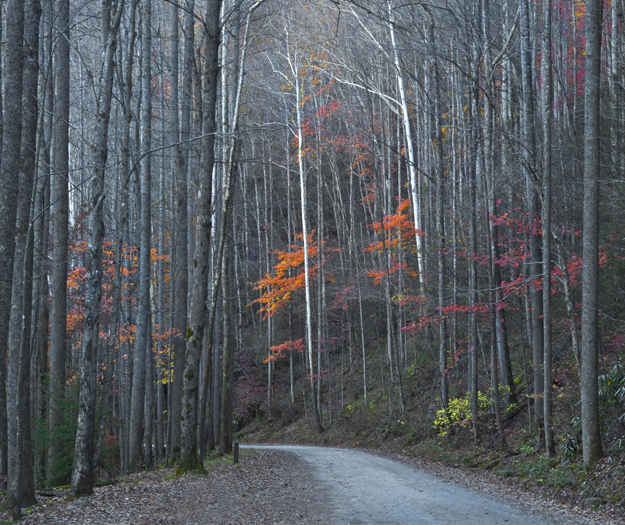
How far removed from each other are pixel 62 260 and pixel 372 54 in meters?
15.3

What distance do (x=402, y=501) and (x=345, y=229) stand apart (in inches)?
840

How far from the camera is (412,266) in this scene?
23.4 meters

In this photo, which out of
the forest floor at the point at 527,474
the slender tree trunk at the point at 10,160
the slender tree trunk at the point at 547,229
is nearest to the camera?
the slender tree trunk at the point at 10,160

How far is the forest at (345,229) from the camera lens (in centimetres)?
895

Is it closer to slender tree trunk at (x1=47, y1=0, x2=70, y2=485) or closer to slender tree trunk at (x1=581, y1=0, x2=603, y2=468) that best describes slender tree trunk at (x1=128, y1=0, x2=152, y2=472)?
slender tree trunk at (x1=47, y1=0, x2=70, y2=485)

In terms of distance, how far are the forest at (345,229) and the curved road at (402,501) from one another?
2.37 metres

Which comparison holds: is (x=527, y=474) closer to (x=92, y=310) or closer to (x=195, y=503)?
(x=195, y=503)

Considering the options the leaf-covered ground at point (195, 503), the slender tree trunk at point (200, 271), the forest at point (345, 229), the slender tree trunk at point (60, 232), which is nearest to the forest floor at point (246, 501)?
the leaf-covered ground at point (195, 503)

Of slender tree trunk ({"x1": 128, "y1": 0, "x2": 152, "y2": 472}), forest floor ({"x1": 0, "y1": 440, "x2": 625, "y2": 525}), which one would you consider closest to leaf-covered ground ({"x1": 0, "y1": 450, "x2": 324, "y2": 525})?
forest floor ({"x1": 0, "y1": 440, "x2": 625, "y2": 525})

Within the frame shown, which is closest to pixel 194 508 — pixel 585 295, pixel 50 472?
pixel 50 472

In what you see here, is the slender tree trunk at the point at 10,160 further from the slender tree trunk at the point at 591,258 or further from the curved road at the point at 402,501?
the slender tree trunk at the point at 591,258

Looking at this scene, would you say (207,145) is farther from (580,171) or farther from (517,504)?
(580,171)

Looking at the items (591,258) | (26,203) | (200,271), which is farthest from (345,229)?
(26,203)

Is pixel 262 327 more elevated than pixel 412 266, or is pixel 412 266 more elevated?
pixel 412 266
